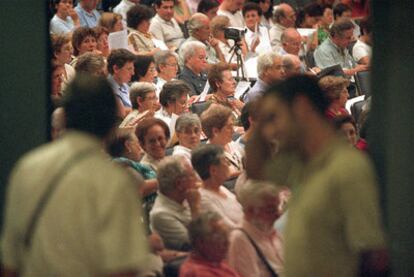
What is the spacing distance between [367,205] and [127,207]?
94 cm

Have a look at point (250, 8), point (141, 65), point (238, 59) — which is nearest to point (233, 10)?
point (250, 8)

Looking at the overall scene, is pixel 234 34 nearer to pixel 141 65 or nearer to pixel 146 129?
pixel 141 65

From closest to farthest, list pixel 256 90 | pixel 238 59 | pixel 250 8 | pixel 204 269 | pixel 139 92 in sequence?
pixel 204 269 < pixel 139 92 < pixel 256 90 < pixel 238 59 < pixel 250 8

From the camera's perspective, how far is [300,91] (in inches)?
209

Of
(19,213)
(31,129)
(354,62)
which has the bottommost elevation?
(354,62)

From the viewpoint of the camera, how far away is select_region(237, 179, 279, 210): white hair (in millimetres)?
6789

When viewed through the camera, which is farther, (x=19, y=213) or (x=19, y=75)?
(x=19, y=75)

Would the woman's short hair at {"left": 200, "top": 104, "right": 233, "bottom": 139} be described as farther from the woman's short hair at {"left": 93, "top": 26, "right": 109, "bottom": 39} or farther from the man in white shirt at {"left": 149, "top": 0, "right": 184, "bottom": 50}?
the man in white shirt at {"left": 149, "top": 0, "right": 184, "bottom": 50}

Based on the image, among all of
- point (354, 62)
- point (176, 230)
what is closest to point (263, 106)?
point (176, 230)

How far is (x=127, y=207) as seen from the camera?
473 cm

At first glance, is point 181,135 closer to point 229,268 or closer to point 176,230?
point 176,230

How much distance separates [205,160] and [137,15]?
17.5 feet

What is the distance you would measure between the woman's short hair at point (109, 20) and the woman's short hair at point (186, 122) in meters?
3.83

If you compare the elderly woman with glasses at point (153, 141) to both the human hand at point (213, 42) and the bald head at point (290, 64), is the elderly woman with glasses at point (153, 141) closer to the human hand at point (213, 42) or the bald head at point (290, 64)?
the bald head at point (290, 64)
